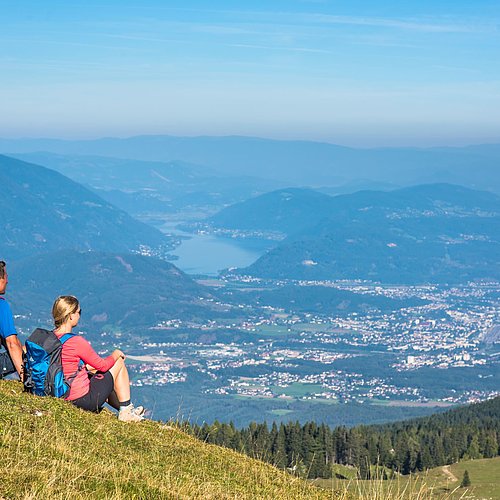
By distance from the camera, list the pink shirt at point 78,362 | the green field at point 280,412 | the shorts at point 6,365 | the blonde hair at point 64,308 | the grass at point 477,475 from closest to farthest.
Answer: the blonde hair at point 64,308
the pink shirt at point 78,362
the shorts at point 6,365
the grass at point 477,475
the green field at point 280,412

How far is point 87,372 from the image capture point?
1280cm

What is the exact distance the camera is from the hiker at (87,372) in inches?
463

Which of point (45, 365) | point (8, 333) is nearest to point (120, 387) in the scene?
point (45, 365)

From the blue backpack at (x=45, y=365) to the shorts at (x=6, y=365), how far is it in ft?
2.79

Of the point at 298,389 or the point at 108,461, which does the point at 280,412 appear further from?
the point at 108,461

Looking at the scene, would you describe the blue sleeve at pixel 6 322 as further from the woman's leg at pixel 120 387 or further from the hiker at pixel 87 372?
the woman's leg at pixel 120 387

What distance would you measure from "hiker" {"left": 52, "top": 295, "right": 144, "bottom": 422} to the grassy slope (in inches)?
10.1

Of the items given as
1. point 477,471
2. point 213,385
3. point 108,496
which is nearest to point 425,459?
point 477,471

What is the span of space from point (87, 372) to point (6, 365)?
1.42 metres

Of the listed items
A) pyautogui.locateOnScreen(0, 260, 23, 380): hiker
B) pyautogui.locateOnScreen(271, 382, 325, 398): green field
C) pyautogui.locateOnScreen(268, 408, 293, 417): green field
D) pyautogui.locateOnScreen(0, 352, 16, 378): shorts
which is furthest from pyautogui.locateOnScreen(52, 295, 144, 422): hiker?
pyautogui.locateOnScreen(271, 382, 325, 398): green field

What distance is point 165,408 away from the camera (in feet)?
513

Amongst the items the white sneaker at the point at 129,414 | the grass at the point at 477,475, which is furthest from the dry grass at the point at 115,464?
the grass at the point at 477,475

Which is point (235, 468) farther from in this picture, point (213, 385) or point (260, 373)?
point (260, 373)

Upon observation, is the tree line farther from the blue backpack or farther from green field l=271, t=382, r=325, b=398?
green field l=271, t=382, r=325, b=398
